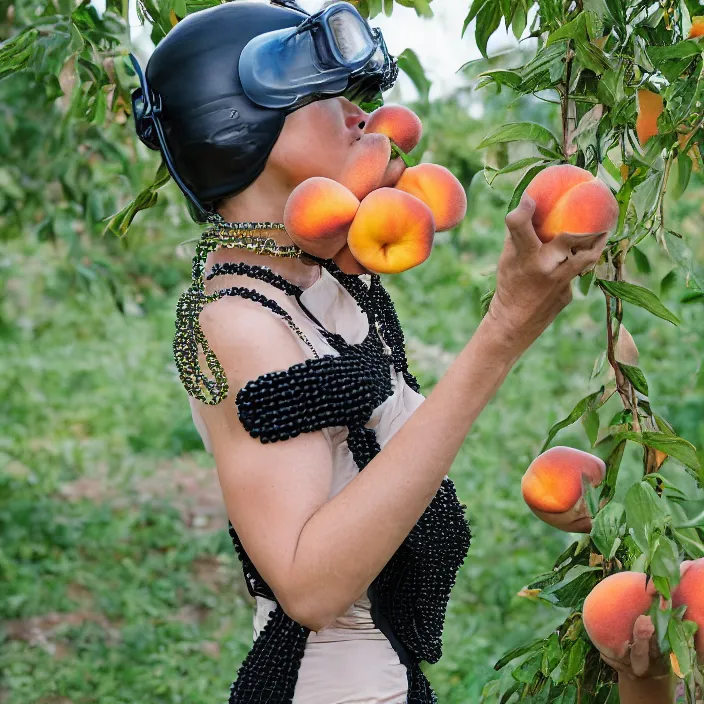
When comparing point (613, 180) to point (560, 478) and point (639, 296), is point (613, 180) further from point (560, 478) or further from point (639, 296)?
point (560, 478)

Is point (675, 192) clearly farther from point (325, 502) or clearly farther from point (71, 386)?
point (71, 386)

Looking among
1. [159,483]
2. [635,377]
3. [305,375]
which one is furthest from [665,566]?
[159,483]

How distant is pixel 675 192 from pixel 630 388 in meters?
0.25

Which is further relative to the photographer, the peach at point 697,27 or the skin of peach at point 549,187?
the peach at point 697,27

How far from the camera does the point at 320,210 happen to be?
111 cm

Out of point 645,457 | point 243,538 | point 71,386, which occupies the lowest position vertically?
point 71,386

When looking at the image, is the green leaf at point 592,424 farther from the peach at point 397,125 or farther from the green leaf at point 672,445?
the peach at point 397,125

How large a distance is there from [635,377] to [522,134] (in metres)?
0.31

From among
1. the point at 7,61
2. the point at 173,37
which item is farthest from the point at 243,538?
the point at 7,61

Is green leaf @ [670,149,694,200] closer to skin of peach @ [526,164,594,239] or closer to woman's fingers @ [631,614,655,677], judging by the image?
skin of peach @ [526,164,594,239]

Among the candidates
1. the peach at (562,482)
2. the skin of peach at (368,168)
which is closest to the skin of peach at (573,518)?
the peach at (562,482)

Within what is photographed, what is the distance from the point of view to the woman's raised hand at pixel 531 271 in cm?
91

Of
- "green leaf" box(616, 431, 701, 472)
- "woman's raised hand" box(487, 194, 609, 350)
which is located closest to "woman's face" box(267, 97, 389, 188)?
"woman's raised hand" box(487, 194, 609, 350)

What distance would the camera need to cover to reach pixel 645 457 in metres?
1.16
